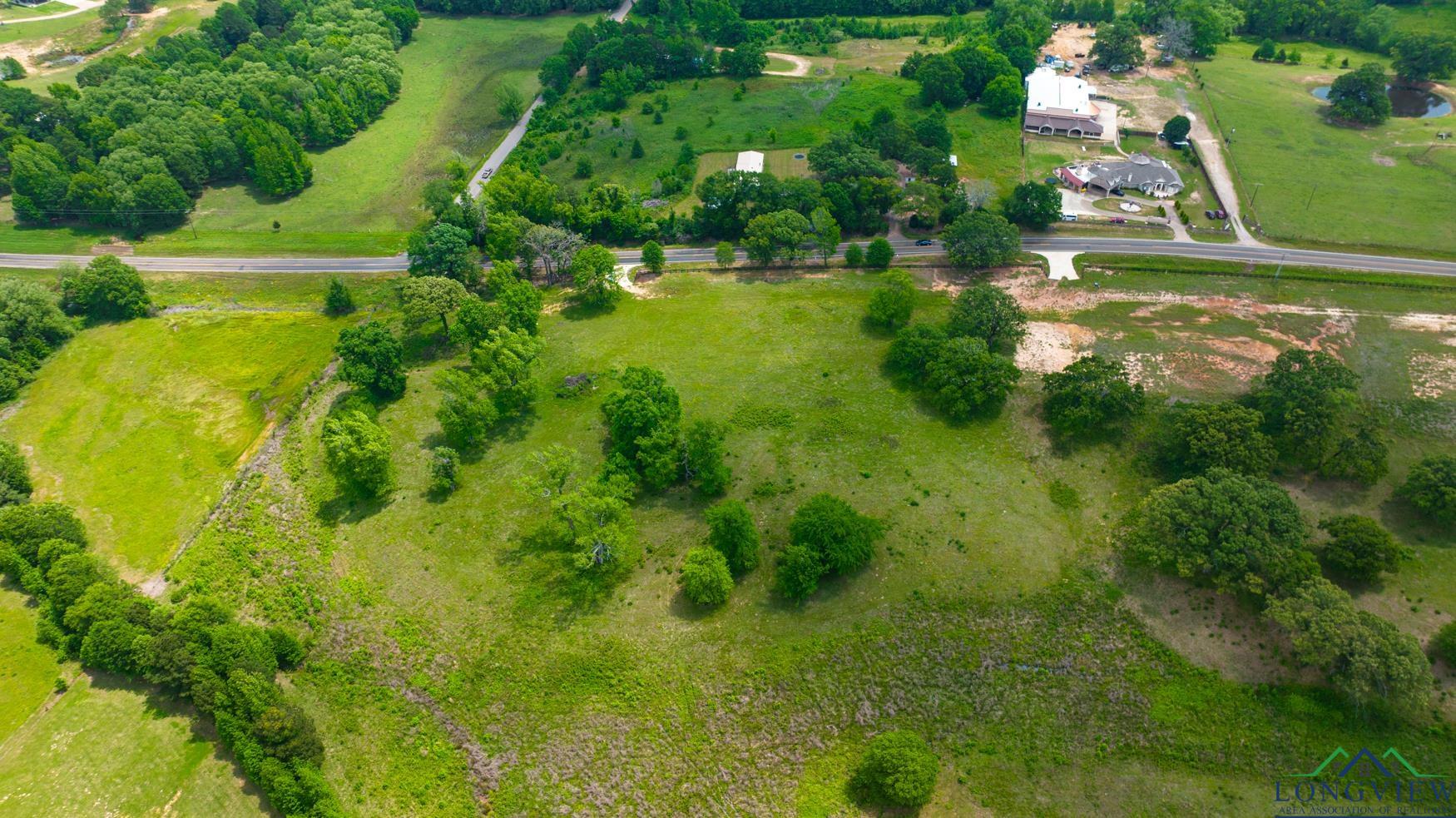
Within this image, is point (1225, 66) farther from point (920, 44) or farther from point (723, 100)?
point (723, 100)

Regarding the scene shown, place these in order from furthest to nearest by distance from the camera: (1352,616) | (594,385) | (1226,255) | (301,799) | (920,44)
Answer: (920,44), (1226,255), (594,385), (1352,616), (301,799)

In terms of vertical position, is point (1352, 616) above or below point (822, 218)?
below

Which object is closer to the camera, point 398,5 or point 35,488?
point 35,488

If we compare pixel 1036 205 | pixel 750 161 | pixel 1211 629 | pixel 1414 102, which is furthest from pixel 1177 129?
pixel 1211 629

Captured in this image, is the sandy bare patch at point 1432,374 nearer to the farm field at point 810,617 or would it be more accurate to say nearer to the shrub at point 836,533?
the farm field at point 810,617

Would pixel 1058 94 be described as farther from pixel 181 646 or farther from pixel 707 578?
pixel 181 646

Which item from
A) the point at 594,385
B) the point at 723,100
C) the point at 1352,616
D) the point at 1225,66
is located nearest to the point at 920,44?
the point at 723,100
